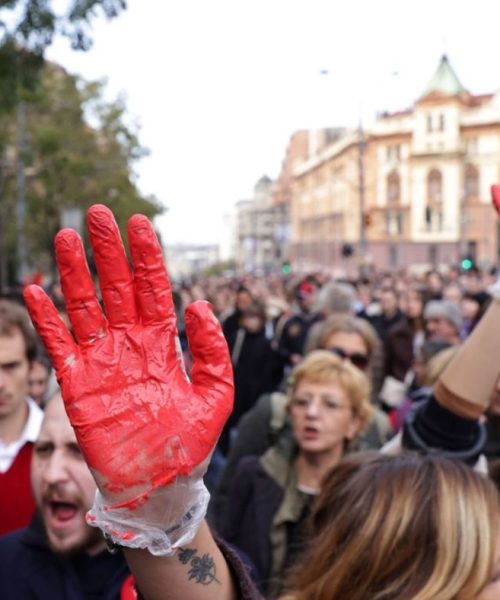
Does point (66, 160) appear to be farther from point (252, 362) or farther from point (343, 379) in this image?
point (343, 379)

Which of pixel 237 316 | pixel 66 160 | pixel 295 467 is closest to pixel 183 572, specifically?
pixel 295 467

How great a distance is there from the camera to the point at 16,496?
135 inches

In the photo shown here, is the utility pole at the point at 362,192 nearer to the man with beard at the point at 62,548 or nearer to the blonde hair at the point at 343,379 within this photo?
the blonde hair at the point at 343,379

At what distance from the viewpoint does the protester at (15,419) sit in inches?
134

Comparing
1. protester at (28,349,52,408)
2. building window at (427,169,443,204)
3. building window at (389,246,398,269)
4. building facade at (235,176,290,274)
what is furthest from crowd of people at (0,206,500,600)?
building facade at (235,176,290,274)

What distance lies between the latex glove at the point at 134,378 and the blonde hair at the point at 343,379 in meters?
2.29

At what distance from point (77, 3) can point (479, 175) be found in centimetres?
6806

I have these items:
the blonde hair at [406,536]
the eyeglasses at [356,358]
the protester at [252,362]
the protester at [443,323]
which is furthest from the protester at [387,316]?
the blonde hair at [406,536]

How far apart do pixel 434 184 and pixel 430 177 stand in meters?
0.61

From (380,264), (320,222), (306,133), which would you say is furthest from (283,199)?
(380,264)

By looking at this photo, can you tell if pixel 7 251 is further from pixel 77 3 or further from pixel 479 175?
pixel 479 175

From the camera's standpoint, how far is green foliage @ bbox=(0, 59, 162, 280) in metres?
27.9

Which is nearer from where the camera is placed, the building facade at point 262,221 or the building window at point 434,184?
the building window at point 434,184

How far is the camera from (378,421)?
4230 millimetres
